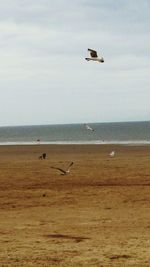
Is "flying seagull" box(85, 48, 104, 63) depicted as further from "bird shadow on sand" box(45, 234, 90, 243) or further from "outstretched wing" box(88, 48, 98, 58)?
"bird shadow on sand" box(45, 234, 90, 243)

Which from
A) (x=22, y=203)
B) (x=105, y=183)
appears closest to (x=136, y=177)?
(x=105, y=183)

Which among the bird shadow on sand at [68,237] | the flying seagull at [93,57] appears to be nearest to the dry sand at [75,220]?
the bird shadow on sand at [68,237]

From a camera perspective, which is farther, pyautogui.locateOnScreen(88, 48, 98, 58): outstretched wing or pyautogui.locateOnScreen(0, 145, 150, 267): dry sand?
pyautogui.locateOnScreen(88, 48, 98, 58): outstretched wing

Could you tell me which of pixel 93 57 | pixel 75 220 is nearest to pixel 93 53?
pixel 93 57

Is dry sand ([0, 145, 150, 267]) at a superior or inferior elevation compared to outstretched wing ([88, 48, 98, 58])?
inferior

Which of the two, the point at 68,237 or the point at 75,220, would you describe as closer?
the point at 68,237

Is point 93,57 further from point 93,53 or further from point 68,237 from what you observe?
point 68,237

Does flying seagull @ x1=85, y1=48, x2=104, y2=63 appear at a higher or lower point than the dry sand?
higher

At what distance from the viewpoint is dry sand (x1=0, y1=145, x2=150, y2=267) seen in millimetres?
12445

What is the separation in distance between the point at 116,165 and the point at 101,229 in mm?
22404

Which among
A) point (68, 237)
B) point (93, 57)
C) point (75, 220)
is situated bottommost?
point (68, 237)

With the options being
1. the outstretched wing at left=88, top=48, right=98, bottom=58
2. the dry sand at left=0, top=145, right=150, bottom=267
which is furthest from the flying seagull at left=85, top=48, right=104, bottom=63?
the dry sand at left=0, top=145, right=150, bottom=267

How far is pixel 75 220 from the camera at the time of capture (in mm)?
17328

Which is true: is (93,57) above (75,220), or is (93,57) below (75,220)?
above
